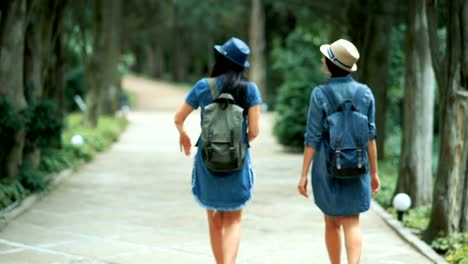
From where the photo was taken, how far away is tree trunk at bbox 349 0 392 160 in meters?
16.3

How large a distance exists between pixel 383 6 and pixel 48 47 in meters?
5.73

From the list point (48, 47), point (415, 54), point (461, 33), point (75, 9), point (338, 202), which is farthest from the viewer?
point (75, 9)

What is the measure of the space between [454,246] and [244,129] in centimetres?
281

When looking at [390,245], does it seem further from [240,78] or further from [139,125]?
[139,125]

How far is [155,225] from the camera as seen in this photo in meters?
9.55

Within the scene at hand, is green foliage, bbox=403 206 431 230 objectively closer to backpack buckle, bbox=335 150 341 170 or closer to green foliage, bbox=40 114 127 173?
backpack buckle, bbox=335 150 341 170

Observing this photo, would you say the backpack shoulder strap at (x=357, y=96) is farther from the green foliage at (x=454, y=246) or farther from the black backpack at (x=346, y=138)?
the green foliage at (x=454, y=246)

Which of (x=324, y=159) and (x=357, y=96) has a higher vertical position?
(x=357, y=96)

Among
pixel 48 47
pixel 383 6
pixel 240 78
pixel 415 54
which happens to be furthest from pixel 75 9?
pixel 240 78

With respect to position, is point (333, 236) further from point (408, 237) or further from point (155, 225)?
point (155, 225)

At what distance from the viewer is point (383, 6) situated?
1538cm

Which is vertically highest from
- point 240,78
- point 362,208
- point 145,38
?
point 240,78

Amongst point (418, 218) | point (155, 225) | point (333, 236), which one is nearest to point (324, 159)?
point (333, 236)

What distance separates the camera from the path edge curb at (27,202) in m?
9.31
